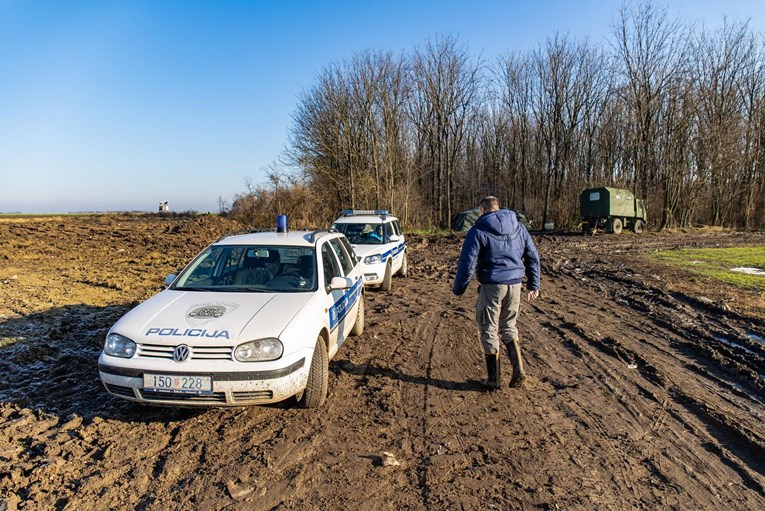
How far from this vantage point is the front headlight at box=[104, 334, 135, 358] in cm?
402

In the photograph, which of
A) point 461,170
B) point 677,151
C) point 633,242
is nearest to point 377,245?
point 633,242

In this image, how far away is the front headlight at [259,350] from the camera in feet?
Result: 13.0

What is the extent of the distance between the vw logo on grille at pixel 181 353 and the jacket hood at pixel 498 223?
2959 mm

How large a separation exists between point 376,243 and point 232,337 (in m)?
7.41

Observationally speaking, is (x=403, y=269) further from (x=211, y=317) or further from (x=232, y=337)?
(x=232, y=337)

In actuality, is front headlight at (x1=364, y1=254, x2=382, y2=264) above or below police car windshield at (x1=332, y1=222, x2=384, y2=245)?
below

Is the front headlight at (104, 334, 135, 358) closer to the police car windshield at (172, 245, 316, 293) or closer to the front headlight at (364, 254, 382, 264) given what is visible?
the police car windshield at (172, 245, 316, 293)

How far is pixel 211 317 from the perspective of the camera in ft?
14.0

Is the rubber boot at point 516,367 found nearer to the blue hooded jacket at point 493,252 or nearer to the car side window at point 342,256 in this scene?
the blue hooded jacket at point 493,252

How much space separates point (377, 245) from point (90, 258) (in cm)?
1106

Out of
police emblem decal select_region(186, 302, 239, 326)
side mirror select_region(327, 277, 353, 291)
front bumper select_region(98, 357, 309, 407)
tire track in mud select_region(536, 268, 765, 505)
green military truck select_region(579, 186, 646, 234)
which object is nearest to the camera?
tire track in mud select_region(536, 268, 765, 505)

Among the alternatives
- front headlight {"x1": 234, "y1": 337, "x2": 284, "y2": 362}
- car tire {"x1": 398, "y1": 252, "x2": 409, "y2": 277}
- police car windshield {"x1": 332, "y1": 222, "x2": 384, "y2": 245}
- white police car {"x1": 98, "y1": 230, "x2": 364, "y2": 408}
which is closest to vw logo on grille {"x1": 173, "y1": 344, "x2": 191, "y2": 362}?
white police car {"x1": 98, "y1": 230, "x2": 364, "y2": 408}

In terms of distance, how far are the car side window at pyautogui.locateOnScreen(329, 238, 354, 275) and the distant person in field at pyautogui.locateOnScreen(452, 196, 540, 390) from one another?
1897mm

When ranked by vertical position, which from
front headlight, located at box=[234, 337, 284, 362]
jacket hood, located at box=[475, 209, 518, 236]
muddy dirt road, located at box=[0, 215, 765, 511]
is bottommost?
muddy dirt road, located at box=[0, 215, 765, 511]
